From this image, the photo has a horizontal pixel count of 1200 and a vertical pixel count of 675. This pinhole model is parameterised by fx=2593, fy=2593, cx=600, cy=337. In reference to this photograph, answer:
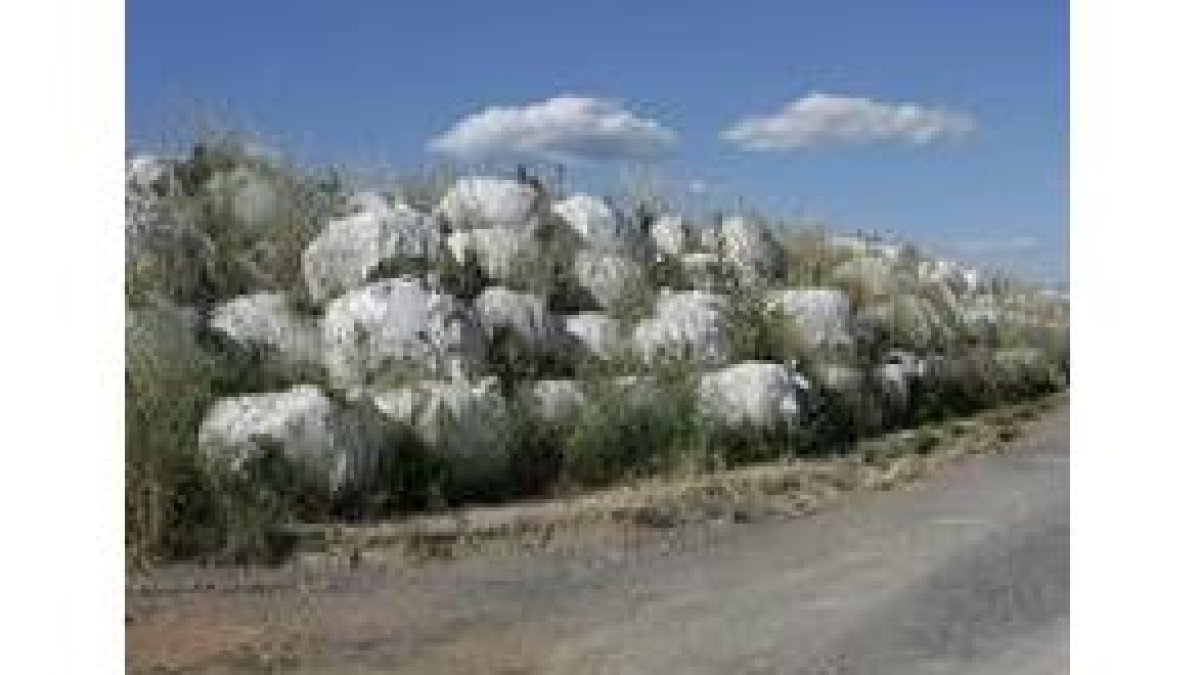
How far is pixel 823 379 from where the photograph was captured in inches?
284

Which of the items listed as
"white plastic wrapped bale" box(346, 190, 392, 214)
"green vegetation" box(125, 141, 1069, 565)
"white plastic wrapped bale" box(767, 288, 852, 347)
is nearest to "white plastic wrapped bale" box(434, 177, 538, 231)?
"green vegetation" box(125, 141, 1069, 565)

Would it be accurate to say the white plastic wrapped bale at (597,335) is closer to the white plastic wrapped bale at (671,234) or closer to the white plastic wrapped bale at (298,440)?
the white plastic wrapped bale at (671,234)

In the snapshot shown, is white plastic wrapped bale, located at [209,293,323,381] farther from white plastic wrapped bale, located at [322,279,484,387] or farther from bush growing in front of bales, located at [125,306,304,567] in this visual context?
bush growing in front of bales, located at [125,306,304,567]

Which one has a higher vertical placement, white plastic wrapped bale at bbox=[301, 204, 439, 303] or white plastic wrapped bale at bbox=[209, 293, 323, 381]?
white plastic wrapped bale at bbox=[301, 204, 439, 303]

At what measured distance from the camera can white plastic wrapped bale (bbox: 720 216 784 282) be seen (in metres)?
7.88

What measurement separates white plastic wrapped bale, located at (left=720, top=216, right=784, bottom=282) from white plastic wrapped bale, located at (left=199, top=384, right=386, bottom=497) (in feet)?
6.44

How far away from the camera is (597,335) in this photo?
7148 millimetres

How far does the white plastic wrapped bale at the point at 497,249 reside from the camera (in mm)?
7344

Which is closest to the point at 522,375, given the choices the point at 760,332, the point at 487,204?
the point at 760,332

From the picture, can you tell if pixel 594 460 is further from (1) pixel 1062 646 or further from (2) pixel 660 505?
(1) pixel 1062 646

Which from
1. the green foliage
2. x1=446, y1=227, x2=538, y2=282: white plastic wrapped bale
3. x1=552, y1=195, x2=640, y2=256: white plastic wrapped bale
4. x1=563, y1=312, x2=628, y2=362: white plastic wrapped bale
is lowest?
x1=563, y1=312, x2=628, y2=362: white plastic wrapped bale

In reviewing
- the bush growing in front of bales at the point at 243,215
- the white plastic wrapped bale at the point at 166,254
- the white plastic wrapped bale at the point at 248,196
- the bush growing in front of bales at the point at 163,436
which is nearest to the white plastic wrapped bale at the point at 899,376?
the bush growing in front of bales at the point at 243,215

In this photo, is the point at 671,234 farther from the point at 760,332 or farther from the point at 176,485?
the point at 176,485
